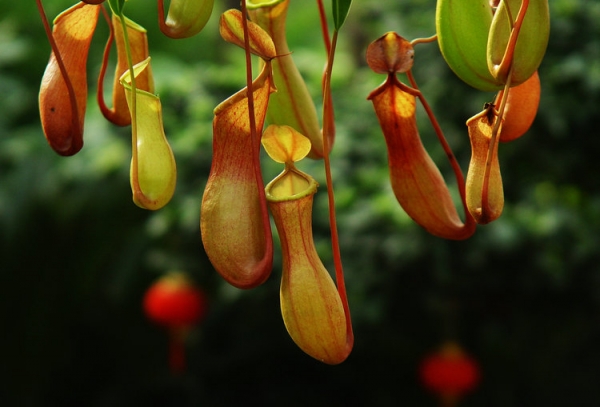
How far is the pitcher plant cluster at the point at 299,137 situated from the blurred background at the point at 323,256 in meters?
1.34

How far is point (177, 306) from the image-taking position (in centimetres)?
240

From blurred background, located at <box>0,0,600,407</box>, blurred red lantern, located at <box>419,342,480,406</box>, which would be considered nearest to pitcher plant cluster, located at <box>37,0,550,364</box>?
blurred background, located at <box>0,0,600,407</box>

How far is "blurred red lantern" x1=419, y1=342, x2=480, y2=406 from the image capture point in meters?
2.29

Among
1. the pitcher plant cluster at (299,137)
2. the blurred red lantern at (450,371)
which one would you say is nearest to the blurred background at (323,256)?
the blurred red lantern at (450,371)

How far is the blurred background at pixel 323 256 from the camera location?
1.96m

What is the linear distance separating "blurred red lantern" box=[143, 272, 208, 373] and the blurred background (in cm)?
7

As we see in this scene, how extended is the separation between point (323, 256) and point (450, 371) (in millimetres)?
610

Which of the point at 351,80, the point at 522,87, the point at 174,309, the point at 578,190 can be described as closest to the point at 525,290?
the point at 578,190

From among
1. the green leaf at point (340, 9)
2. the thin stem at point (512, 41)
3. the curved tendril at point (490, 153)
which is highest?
the green leaf at point (340, 9)

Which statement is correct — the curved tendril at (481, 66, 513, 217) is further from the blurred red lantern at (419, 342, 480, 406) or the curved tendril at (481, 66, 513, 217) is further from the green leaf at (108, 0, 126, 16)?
the blurred red lantern at (419, 342, 480, 406)

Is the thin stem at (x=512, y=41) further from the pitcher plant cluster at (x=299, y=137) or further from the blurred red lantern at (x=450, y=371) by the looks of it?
the blurred red lantern at (x=450, y=371)

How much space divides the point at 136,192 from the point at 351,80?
209 cm

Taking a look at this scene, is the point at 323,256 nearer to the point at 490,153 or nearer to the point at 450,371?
the point at 450,371

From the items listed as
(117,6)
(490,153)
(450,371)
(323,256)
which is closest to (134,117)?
(117,6)
